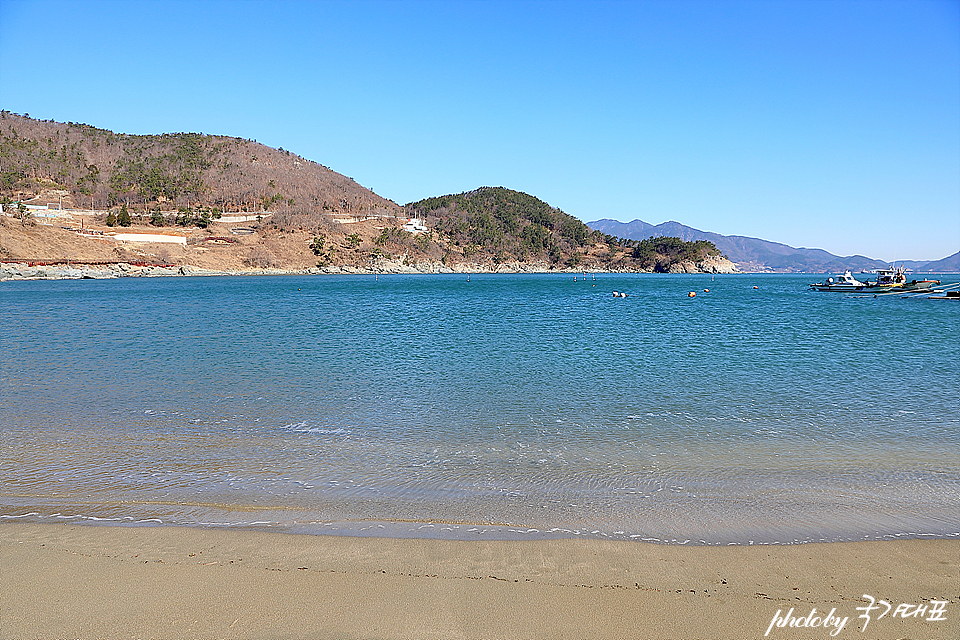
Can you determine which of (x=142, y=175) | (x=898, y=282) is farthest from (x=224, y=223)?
(x=898, y=282)

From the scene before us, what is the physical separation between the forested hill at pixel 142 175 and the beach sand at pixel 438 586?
150866mm

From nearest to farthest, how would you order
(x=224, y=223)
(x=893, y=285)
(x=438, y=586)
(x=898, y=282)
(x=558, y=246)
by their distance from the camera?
(x=438, y=586) → (x=893, y=285) → (x=898, y=282) → (x=224, y=223) → (x=558, y=246)

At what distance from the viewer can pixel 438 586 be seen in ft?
15.7

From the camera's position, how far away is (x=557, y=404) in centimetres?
1224

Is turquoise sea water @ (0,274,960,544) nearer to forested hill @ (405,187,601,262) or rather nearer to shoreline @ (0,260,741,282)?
shoreline @ (0,260,741,282)

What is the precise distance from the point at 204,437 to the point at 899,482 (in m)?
9.99

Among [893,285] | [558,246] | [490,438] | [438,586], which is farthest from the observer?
[558,246]

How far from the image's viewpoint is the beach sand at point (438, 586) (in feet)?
13.8

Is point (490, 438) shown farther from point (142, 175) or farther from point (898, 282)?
point (142, 175)

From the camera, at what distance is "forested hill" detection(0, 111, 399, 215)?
464 feet

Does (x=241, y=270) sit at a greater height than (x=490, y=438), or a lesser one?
greater

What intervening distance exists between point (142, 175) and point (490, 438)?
17604 cm

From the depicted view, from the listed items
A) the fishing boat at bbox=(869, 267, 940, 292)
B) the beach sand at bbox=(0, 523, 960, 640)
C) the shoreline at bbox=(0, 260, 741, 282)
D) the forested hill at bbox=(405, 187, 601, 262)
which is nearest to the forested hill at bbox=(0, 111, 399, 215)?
the forested hill at bbox=(405, 187, 601, 262)

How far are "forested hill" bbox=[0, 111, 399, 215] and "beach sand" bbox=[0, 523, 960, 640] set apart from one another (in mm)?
150866
